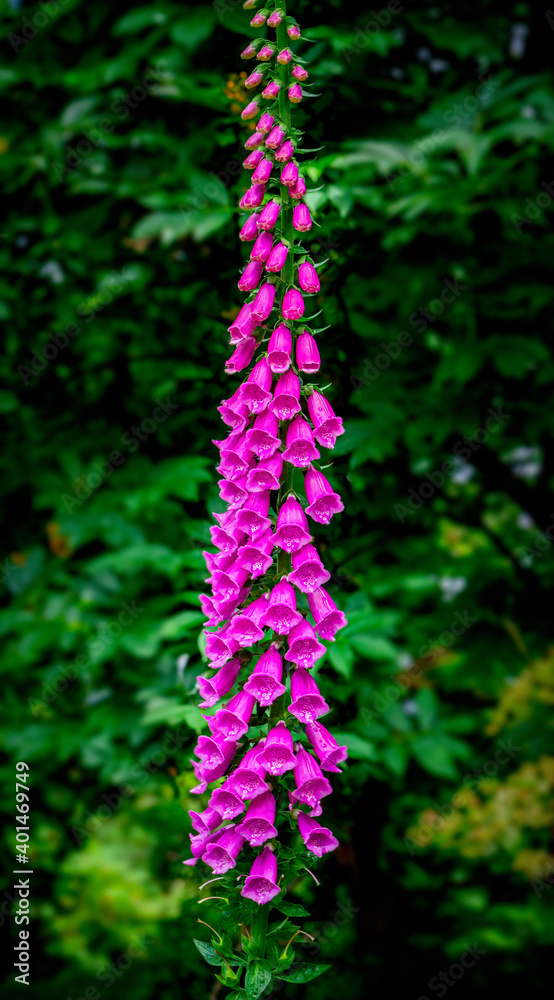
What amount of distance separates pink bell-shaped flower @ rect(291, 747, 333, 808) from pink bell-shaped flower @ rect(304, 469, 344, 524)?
49 cm

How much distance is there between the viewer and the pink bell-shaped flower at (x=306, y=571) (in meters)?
1.60

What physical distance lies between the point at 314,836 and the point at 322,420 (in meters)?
0.85

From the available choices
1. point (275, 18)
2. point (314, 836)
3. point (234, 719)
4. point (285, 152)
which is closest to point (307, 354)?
point (285, 152)

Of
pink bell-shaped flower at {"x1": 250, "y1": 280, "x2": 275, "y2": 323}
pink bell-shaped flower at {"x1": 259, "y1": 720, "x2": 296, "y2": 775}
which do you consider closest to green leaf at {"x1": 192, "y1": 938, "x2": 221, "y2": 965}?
pink bell-shaped flower at {"x1": 259, "y1": 720, "x2": 296, "y2": 775}

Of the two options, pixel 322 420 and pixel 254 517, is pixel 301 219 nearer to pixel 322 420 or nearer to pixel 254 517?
pixel 322 420

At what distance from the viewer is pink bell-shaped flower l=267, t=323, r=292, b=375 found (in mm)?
1619

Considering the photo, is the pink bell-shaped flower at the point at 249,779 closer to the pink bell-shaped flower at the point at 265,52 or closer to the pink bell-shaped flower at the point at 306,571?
the pink bell-shaped flower at the point at 306,571

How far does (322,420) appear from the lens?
1.65m

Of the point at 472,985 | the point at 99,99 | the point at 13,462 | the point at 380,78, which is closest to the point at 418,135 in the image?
the point at 380,78

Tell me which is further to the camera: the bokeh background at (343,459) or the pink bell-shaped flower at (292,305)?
the bokeh background at (343,459)

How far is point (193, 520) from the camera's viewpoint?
8.84ft

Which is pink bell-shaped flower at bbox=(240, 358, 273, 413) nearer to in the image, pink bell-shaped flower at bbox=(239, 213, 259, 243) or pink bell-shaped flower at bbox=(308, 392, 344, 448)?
pink bell-shaped flower at bbox=(308, 392, 344, 448)

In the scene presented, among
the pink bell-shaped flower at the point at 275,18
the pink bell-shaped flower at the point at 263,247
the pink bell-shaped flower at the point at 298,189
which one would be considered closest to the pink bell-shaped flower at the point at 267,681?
the pink bell-shaped flower at the point at 263,247

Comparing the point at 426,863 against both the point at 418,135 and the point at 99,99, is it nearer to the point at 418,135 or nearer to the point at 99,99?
the point at 418,135
